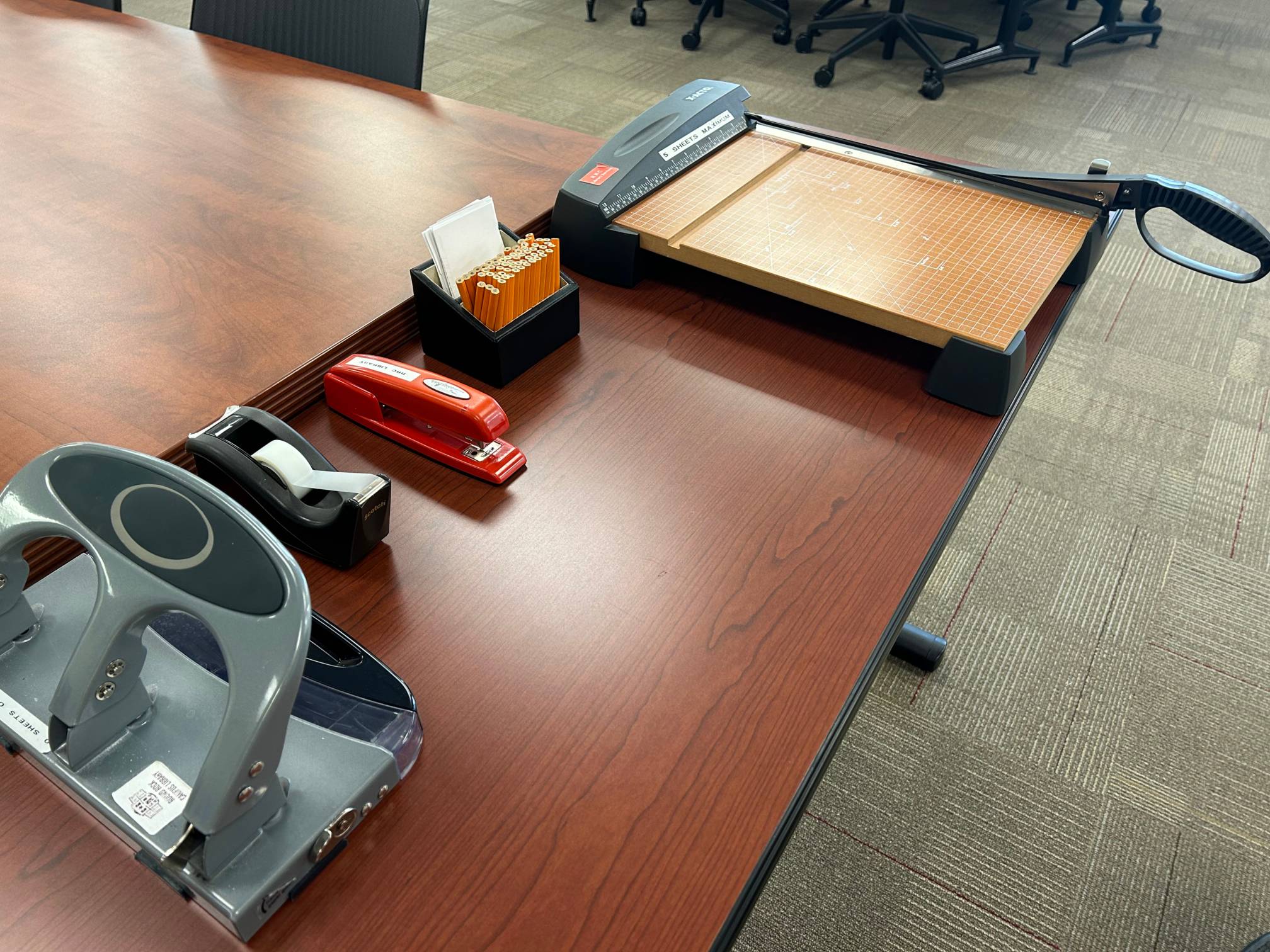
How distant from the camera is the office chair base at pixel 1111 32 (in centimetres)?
397

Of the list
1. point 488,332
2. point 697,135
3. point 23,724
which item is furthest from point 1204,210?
point 23,724

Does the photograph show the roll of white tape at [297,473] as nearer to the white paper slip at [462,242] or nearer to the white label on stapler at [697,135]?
the white paper slip at [462,242]

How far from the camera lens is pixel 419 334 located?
3.27ft

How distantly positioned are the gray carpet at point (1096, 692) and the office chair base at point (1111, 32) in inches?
48.9

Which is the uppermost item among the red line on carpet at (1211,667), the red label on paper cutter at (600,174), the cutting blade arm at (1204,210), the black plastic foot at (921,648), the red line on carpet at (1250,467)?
the cutting blade arm at (1204,210)

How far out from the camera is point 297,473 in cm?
75

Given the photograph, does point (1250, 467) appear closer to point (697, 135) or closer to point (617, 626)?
point (697, 135)

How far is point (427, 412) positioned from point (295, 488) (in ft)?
0.48

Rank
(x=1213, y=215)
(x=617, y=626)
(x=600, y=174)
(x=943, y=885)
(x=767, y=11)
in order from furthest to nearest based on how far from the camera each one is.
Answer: (x=767, y=11) < (x=943, y=885) < (x=600, y=174) < (x=1213, y=215) < (x=617, y=626)

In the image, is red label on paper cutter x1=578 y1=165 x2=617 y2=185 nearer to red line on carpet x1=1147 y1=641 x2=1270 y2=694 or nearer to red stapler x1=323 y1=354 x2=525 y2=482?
red stapler x1=323 y1=354 x2=525 y2=482

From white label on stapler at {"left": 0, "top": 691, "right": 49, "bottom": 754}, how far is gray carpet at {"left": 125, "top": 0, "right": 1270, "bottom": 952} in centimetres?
97

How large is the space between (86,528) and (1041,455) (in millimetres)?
1924

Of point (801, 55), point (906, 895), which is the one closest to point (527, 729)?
point (906, 895)

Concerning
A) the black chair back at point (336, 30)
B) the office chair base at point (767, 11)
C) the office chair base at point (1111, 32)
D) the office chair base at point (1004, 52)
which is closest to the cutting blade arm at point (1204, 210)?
the black chair back at point (336, 30)
